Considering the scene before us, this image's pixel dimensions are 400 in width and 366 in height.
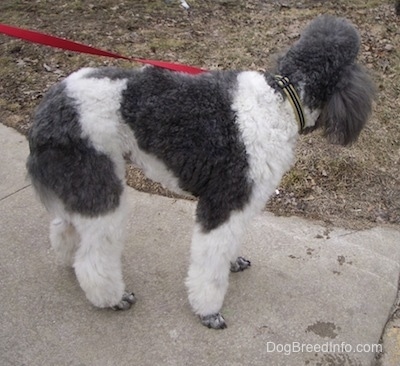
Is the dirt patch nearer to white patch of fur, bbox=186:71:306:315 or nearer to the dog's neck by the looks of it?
white patch of fur, bbox=186:71:306:315

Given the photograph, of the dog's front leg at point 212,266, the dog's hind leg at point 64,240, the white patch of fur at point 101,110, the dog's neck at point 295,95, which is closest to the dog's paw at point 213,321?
the dog's front leg at point 212,266

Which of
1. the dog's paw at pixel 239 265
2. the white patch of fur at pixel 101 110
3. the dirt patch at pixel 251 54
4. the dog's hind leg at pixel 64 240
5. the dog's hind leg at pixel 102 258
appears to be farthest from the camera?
the dirt patch at pixel 251 54

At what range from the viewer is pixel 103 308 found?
2.86m

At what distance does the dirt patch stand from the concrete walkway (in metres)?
0.35

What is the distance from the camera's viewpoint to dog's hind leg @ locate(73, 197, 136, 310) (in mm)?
2547

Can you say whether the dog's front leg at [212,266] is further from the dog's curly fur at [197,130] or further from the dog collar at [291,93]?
the dog collar at [291,93]

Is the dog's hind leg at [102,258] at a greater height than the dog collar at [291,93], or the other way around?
the dog collar at [291,93]

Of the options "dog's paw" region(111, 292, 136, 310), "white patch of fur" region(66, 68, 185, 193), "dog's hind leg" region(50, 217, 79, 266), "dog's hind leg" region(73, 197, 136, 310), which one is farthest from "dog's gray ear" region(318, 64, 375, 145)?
"dog's hind leg" region(50, 217, 79, 266)

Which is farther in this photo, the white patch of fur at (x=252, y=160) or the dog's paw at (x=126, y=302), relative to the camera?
the dog's paw at (x=126, y=302)

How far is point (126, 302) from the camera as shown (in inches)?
112

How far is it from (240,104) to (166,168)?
1.62 ft

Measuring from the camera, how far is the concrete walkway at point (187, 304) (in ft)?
8.64

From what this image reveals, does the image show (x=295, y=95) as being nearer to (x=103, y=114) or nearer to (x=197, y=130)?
(x=197, y=130)

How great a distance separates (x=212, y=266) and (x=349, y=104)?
42.2 inches
